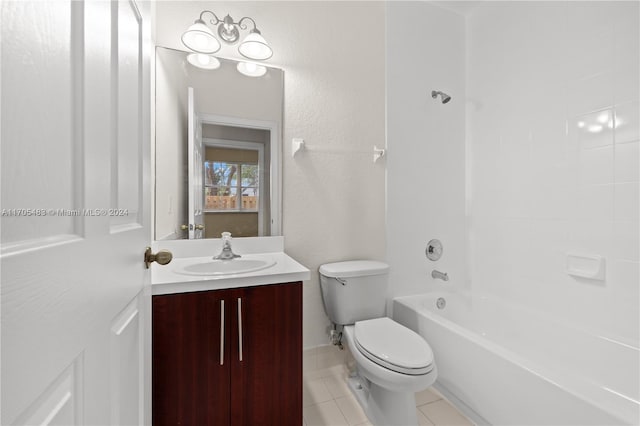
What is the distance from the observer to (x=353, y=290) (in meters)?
1.68

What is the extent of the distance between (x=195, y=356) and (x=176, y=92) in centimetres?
132

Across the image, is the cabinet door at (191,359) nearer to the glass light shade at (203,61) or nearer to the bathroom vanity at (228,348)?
the bathroom vanity at (228,348)

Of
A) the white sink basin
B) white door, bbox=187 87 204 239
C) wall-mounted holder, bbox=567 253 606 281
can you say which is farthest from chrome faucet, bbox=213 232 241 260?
wall-mounted holder, bbox=567 253 606 281

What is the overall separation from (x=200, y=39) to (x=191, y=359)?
155cm

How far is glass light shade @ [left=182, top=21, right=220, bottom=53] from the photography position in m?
1.49

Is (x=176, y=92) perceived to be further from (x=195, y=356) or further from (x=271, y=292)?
(x=195, y=356)

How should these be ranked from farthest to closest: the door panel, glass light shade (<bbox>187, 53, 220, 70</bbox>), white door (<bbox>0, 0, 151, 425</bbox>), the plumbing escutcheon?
the plumbing escutcheon
glass light shade (<bbox>187, 53, 220, 70</bbox>)
the door panel
white door (<bbox>0, 0, 151, 425</bbox>)

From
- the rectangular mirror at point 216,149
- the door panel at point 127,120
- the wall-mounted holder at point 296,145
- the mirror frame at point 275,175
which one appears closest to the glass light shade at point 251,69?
the rectangular mirror at point 216,149

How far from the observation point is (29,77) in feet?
1.03

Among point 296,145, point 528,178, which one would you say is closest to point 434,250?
point 528,178

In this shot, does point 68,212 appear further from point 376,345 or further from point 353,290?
point 353,290

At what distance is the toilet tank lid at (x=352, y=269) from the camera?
65.1 inches

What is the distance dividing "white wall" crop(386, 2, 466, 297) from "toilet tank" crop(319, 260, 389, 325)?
300 millimetres

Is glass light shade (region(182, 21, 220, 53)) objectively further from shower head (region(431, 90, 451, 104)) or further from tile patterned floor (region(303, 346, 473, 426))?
tile patterned floor (region(303, 346, 473, 426))
